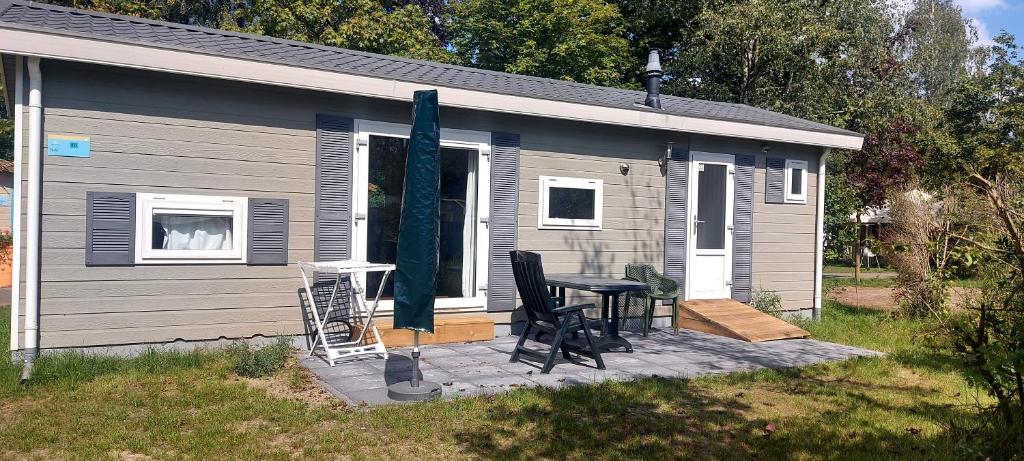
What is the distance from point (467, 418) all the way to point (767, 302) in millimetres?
5841

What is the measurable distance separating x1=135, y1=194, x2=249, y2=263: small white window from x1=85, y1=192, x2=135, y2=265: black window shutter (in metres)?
0.06

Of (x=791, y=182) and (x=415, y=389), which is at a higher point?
(x=791, y=182)

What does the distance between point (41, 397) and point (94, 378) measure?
0.41 meters

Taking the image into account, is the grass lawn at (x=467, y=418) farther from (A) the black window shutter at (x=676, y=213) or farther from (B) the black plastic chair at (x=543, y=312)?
(A) the black window shutter at (x=676, y=213)

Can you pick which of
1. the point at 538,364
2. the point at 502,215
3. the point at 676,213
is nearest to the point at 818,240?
the point at 676,213

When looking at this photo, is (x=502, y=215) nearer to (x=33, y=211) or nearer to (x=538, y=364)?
(x=538, y=364)

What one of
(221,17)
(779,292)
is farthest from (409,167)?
(221,17)

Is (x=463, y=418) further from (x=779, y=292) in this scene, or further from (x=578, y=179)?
(x=779, y=292)

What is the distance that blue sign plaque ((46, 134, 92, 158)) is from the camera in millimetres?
5379

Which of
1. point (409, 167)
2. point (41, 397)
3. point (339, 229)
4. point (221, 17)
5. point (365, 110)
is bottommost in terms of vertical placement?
point (41, 397)

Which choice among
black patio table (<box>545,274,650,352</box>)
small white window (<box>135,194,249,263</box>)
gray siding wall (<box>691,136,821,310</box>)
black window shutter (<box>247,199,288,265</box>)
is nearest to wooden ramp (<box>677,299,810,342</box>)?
gray siding wall (<box>691,136,821,310</box>)

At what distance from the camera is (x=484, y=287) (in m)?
7.38

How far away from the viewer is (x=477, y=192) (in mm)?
7371

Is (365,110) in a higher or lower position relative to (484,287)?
higher
